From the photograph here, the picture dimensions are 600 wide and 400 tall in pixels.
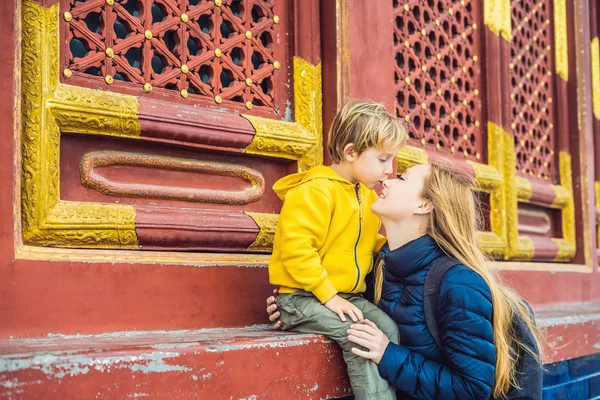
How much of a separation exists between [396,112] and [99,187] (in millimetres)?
1663

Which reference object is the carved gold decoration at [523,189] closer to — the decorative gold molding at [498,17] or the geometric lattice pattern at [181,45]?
the decorative gold molding at [498,17]

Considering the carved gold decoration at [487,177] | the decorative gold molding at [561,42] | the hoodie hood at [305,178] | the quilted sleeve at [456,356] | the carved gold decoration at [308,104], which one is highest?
the decorative gold molding at [561,42]

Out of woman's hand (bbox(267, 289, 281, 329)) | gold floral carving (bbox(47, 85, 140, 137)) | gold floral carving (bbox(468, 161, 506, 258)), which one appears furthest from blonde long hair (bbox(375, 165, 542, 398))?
gold floral carving (bbox(468, 161, 506, 258))

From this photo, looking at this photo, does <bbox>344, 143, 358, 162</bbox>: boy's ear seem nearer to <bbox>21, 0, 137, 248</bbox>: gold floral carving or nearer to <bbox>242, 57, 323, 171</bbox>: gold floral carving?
<bbox>242, 57, 323, 171</bbox>: gold floral carving

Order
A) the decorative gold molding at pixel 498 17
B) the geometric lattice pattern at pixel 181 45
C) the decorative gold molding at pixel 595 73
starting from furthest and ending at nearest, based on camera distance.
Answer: the decorative gold molding at pixel 595 73 < the decorative gold molding at pixel 498 17 < the geometric lattice pattern at pixel 181 45

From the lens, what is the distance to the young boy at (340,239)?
2.36m

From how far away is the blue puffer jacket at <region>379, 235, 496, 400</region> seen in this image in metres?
2.25

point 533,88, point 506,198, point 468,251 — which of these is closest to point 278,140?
point 468,251

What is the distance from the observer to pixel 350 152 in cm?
257

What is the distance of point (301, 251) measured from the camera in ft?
7.71

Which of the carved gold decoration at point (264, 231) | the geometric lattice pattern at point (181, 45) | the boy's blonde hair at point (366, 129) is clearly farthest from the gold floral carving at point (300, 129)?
the boy's blonde hair at point (366, 129)

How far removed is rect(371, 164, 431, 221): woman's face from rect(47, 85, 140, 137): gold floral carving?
35.8 inches

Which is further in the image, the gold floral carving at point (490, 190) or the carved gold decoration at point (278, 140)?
the gold floral carving at point (490, 190)

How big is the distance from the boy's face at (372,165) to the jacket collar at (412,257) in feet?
0.92
